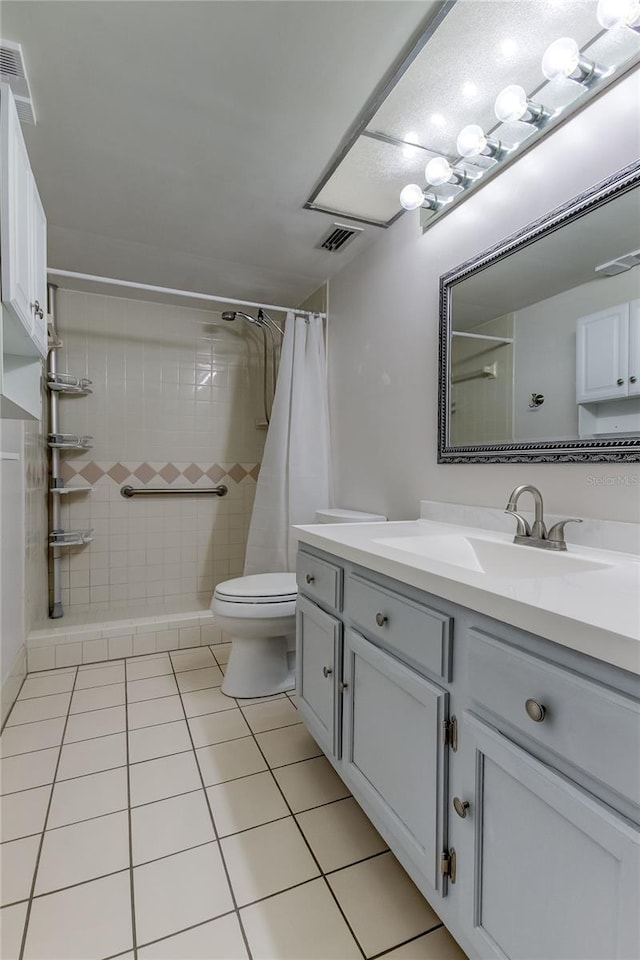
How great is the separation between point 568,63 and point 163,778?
228 centimetres

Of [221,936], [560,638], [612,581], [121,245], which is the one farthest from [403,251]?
[221,936]

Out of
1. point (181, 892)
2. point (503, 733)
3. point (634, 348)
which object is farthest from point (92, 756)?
point (634, 348)

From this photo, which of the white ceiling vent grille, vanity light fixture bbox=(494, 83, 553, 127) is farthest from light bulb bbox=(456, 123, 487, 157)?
the white ceiling vent grille

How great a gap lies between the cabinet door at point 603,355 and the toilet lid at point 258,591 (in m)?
1.26

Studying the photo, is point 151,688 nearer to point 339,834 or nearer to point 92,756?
point 92,756

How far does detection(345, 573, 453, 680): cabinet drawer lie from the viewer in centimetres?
89

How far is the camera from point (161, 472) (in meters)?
3.10

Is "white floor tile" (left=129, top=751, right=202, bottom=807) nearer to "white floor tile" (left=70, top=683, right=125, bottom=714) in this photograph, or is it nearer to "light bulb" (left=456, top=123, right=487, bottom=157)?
"white floor tile" (left=70, top=683, right=125, bottom=714)

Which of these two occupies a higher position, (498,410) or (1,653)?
(498,410)

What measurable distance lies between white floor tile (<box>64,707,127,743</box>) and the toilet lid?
0.60m

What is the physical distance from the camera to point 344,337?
97.5 inches

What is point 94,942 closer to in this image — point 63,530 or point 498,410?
point 498,410

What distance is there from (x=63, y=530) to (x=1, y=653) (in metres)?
1.11

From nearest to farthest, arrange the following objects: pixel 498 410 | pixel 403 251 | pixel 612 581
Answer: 1. pixel 612 581
2. pixel 498 410
3. pixel 403 251
